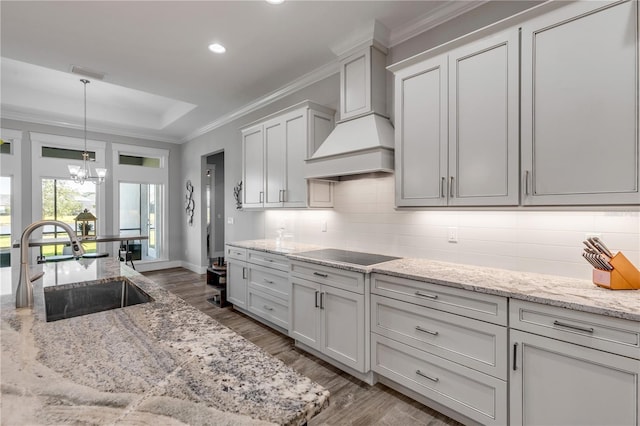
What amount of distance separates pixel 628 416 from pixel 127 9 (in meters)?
4.15

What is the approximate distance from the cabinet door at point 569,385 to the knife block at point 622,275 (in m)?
0.44

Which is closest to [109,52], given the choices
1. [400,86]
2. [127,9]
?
[127,9]

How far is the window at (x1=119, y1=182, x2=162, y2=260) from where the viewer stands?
6.48 m

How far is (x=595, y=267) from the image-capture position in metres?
1.73

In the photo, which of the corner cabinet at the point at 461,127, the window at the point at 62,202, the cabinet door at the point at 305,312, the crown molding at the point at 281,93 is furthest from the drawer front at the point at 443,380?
the window at the point at 62,202

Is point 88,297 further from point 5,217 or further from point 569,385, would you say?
point 5,217

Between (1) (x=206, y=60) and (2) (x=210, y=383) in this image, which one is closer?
(2) (x=210, y=383)

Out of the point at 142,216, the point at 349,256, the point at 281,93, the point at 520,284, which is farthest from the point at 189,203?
the point at 520,284

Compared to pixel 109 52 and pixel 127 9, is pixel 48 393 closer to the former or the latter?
pixel 127 9

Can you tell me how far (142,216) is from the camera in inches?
267

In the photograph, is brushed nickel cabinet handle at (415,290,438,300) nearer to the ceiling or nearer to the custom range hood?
the custom range hood

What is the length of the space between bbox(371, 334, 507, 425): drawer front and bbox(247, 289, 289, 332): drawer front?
3.93 feet

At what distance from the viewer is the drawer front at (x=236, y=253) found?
12.6ft

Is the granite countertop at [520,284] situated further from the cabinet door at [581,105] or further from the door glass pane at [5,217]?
the door glass pane at [5,217]
